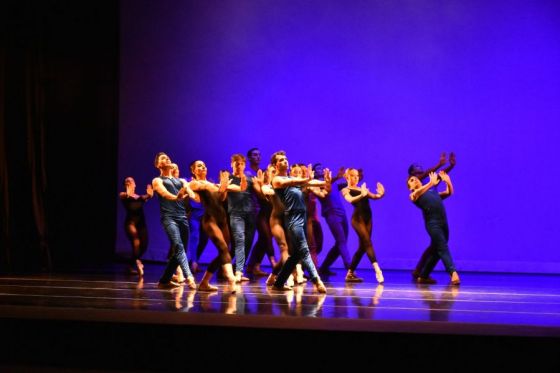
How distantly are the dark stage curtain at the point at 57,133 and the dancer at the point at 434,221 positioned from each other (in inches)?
239

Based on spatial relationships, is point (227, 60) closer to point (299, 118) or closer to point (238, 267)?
point (299, 118)

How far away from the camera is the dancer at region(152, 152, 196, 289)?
24.8 ft

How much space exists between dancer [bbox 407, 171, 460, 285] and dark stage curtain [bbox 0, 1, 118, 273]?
19.9 ft

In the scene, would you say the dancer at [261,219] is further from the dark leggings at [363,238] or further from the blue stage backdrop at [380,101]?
the blue stage backdrop at [380,101]

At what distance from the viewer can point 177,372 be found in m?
5.10

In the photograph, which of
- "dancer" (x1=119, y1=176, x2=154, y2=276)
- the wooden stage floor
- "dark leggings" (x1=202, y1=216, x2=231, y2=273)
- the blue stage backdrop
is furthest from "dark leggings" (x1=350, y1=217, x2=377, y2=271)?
"dancer" (x1=119, y1=176, x2=154, y2=276)

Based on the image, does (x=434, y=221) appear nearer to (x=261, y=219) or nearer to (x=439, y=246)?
(x=439, y=246)

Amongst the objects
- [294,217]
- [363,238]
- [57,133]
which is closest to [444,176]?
[363,238]

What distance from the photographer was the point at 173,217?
7.84 m

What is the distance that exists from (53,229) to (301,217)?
5.85 m

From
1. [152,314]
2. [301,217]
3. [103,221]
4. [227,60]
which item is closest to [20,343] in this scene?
[152,314]

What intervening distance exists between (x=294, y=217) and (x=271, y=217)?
0.96m

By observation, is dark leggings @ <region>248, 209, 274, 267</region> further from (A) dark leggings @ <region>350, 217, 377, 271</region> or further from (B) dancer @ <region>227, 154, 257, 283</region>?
(A) dark leggings @ <region>350, 217, 377, 271</region>

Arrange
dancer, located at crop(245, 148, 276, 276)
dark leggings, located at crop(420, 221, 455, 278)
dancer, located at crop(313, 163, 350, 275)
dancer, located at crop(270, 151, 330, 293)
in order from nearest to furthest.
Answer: dancer, located at crop(270, 151, 330, 293) < dark leggings, located at crop(420, 221, 455, 278) < dancer, located at crop(245, 148, 276, 276) < dancer, located at crop(313, 163, 350, 275)
